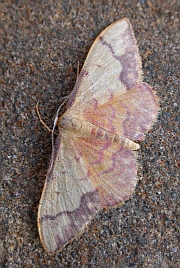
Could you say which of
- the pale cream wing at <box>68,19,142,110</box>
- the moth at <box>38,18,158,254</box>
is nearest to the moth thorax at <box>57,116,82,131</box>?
the moth at <box>38,18,158,254</box>

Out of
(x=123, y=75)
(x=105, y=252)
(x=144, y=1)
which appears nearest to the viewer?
(x=105, y=252)

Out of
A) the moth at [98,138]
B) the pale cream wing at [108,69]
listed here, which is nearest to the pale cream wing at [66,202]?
the moth at [98,138]

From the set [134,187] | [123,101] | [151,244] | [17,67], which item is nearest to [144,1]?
[123,101]

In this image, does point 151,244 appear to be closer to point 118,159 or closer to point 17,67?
point 118,159

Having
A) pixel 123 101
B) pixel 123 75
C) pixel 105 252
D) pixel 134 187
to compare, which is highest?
pixel 123 75

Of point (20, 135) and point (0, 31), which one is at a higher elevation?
point (0, 31)

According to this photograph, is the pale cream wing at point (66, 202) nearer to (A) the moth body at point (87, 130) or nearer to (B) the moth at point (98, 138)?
(B) the moth at point (98, 138)

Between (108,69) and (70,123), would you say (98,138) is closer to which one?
(70,123)
